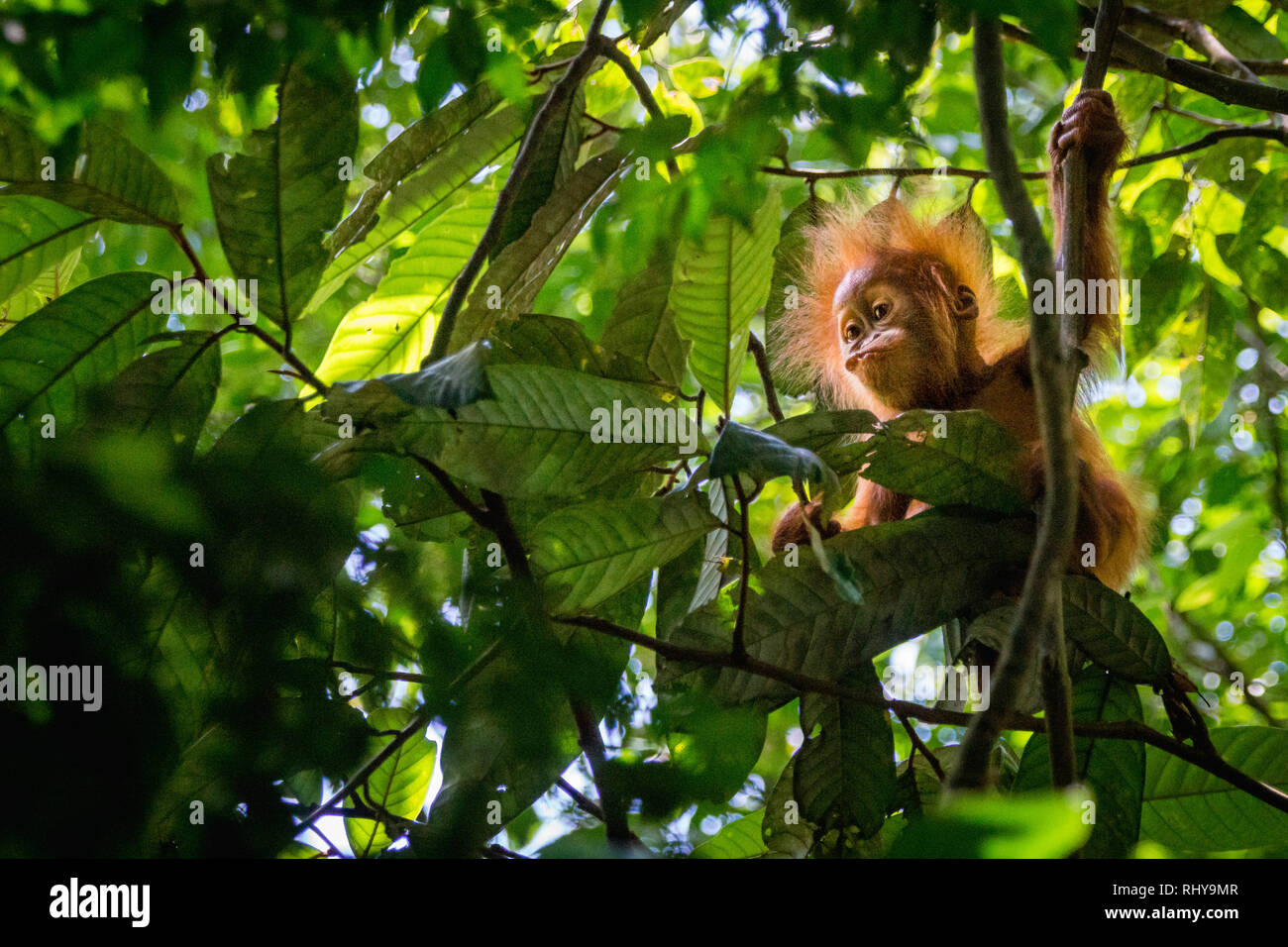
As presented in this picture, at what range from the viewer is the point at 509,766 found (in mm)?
1440

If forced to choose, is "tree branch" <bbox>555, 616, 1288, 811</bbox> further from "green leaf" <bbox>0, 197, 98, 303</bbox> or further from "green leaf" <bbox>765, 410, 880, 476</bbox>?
"green leaf" <bbox>0, 197, 98, 303</bbox>

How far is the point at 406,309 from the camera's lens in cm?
329

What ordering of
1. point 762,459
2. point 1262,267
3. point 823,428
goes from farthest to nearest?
point 1262,267
point 823,428
point 762,459

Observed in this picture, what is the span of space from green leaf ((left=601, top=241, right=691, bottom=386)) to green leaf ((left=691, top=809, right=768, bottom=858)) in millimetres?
1252

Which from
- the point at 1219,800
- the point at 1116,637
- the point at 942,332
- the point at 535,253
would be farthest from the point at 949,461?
the point at 942,332

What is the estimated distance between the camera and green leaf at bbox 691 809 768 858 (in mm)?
3074

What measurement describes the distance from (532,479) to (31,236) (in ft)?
4.85

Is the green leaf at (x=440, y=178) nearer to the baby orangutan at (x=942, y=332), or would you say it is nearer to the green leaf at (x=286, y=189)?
the green leaf at (x=286, y=189)

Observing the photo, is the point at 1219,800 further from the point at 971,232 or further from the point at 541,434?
the point at 971,232

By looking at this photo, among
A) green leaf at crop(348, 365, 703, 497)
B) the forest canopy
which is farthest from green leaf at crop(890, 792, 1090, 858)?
green leaf at crop(348, 365, 703, 497)

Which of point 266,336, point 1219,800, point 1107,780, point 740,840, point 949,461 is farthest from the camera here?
point 740,840

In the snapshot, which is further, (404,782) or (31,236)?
(404,782)
